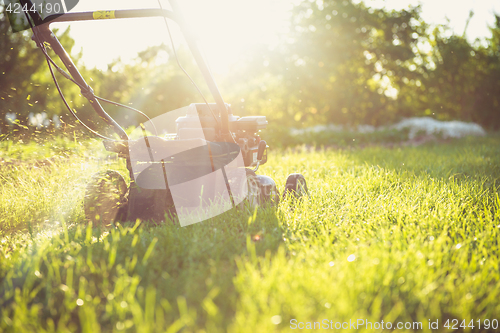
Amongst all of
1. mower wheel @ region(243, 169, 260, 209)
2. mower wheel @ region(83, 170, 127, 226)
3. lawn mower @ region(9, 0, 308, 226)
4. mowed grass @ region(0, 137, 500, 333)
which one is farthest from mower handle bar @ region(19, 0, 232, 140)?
mowed grass @ region(0, 137, 500, 333)

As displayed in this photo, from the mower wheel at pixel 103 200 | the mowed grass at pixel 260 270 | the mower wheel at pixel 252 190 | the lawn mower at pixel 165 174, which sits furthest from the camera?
the mower wheel at pixel 252 190

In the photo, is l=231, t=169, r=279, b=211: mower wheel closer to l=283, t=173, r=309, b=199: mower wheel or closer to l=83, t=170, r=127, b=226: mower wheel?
l=283, t=173, r=309, b=199: mower wheel

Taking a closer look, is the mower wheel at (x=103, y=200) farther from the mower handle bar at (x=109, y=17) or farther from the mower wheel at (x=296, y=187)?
the mower wheel at (x=296, y=187)

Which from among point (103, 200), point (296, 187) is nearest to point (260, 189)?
point (296, 187)

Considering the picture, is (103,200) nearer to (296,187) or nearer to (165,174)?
(165,174)

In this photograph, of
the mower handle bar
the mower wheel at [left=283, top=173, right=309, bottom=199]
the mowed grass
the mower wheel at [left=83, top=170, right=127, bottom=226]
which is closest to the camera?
the mowed grass

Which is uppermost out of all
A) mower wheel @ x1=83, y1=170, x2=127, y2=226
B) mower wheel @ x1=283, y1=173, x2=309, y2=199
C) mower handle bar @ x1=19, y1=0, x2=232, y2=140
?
mower handle bar @ x1=19, y1=0, x2=232, y2=140

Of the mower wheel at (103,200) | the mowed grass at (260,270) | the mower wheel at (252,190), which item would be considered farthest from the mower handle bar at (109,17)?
the mowed grass at (260,270)

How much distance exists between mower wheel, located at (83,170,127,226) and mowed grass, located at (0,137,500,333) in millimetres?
219

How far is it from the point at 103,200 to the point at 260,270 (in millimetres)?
1669

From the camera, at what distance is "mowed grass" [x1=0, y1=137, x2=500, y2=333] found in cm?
154

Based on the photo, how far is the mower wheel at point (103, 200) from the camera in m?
2.94

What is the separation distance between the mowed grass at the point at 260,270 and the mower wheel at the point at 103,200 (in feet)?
0.72

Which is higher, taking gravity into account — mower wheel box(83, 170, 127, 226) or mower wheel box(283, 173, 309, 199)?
mower wheel box(83, 170, 127, 226)
